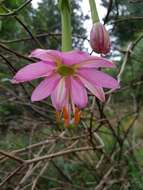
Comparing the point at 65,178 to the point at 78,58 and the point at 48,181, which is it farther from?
the point at 78,58

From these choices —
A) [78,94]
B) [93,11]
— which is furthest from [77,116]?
[93,11]

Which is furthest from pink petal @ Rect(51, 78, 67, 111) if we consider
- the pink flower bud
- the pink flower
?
the pink flower bud

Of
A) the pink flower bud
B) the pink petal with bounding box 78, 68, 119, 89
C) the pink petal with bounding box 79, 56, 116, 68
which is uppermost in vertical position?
the pink flower bud

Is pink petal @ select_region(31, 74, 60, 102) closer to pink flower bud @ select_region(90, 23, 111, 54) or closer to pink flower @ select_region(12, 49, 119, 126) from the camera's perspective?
pink flower @ select_region(12, 49, 119, 126)

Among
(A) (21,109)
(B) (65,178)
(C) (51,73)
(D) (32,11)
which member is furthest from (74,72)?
(A) (21,109)

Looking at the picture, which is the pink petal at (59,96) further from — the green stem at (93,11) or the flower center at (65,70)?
the green stem at (93,11)

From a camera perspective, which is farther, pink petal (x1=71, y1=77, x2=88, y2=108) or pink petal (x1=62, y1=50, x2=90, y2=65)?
pink petal (x1=71, y1=77, x2=88, y2=108)

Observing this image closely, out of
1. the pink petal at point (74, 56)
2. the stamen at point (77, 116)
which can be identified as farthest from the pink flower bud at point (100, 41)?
the stamen at point (77, 116)

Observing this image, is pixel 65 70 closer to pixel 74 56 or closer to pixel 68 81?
pixel 68 81
